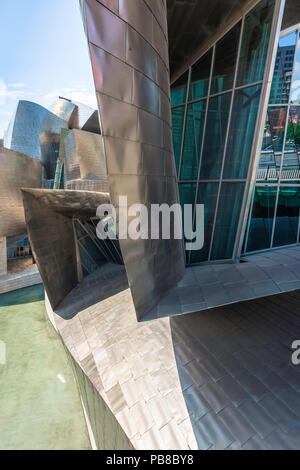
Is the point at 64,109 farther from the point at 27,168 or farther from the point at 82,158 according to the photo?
the point at 27,168

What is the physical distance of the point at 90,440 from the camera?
6730mm

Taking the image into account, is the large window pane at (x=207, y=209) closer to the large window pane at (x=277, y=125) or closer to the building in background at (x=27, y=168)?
the large window pane at (x=277, y=125)

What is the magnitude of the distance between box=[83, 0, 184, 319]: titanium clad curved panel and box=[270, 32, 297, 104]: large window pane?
15.2ft

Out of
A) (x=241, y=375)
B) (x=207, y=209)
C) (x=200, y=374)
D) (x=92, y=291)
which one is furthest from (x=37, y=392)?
(x=207, y=209)

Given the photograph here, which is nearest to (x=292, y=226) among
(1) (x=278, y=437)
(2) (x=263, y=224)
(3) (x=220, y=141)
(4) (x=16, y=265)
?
(2) (x=263, y=224)

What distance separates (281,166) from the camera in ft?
29.2

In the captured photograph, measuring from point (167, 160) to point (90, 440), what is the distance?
838 cm

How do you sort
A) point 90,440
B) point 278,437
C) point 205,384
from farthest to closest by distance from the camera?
point 90,440, point 205,384, point 278,437

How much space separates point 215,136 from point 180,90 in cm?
402

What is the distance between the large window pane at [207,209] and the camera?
8844 millimetres

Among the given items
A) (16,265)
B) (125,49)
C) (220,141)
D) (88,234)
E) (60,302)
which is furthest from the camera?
(16,265)

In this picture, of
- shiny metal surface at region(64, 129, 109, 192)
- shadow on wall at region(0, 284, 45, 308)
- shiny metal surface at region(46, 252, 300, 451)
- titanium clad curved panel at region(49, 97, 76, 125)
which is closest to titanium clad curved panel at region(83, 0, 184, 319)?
shiny metal surface at region(46, 252, 300, 451)

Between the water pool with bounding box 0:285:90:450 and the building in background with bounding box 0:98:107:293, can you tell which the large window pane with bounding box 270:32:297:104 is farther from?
the water pool with bounding box 0:285:90:450

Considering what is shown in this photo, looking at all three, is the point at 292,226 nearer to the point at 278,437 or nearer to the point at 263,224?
the point at 263,224
